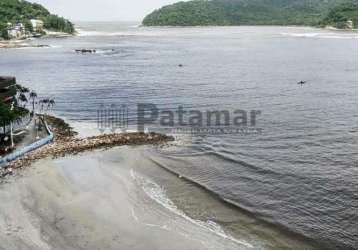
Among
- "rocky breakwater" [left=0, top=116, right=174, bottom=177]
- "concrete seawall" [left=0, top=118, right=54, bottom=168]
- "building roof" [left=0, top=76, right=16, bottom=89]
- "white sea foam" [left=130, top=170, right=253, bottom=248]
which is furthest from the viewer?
"building roof" [left=0, top=76, right=16, bottom=89]

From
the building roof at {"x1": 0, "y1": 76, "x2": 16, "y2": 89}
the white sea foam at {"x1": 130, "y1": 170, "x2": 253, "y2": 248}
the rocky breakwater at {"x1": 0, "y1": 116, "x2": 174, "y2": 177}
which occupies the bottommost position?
the white sea foam at {"x1": 130, "y1": 170, "x2": 253, "y2": 248}

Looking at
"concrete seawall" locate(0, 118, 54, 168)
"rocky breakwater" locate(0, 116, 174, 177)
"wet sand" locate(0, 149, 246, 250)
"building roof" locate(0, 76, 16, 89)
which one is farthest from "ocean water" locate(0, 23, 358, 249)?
"building roof" locate(0, 76, 16, 89)

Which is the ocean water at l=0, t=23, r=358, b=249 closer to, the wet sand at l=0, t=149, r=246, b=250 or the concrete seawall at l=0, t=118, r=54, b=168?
the wet sand at l=0, t=149, r=246, b=250

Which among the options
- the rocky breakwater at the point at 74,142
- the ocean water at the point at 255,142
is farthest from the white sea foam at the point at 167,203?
the rocky breakwater at the point at 74,142

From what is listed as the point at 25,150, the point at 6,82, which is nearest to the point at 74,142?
the point at 25,150

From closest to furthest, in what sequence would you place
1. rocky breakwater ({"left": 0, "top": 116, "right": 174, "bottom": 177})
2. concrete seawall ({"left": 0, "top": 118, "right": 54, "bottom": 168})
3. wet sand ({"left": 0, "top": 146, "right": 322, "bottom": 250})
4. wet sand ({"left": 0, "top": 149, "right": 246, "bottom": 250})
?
wet sand ({"left": 0, "top": 149, "right": 246, "bottom": 250}) → wet sand ({"left": 0, "top": 146, "right": 322, "bottom": 250}) → concrete seawall ({"left": 0, "top": 118, "right": 54, "bottom": 168}) → rocky breakwater ({"left": 0, "top": 116, "right": 174, "bottom": 177})

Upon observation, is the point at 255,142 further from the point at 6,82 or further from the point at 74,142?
the point at 6,82

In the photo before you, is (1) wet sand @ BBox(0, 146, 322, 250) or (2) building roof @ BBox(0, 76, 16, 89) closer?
(1) wet sand @ BBox(0, 146, 322, 250)
